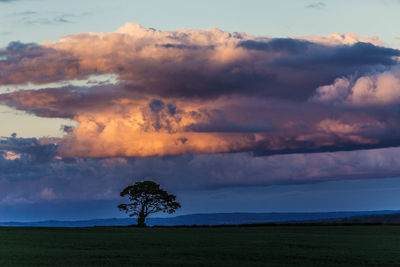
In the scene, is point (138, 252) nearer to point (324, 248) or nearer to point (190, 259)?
point (190, 259)

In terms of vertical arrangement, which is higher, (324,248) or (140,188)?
(140,188)

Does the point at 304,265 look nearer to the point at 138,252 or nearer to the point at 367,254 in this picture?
the point at 367,254

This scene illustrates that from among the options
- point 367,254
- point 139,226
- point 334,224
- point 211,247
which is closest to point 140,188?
point 139,226

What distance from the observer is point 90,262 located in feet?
135

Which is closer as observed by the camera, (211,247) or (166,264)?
(166,264)

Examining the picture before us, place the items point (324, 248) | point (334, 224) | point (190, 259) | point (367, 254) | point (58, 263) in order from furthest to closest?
point (334, 224) → point (324, 248) → point (367, 254) → point (190, 259) → point (58, 263)

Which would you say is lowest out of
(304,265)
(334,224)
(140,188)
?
(304,265)

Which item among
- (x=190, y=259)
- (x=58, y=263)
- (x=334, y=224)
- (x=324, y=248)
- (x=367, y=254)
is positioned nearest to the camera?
(x=58, y=263)

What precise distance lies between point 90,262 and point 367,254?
73.8ft

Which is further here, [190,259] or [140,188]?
[140,188]

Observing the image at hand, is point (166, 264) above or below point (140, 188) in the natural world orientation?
below

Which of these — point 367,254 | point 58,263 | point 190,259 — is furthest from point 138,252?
point 367,254

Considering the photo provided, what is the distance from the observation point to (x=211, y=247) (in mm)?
56562

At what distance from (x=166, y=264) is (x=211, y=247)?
16.4 m
